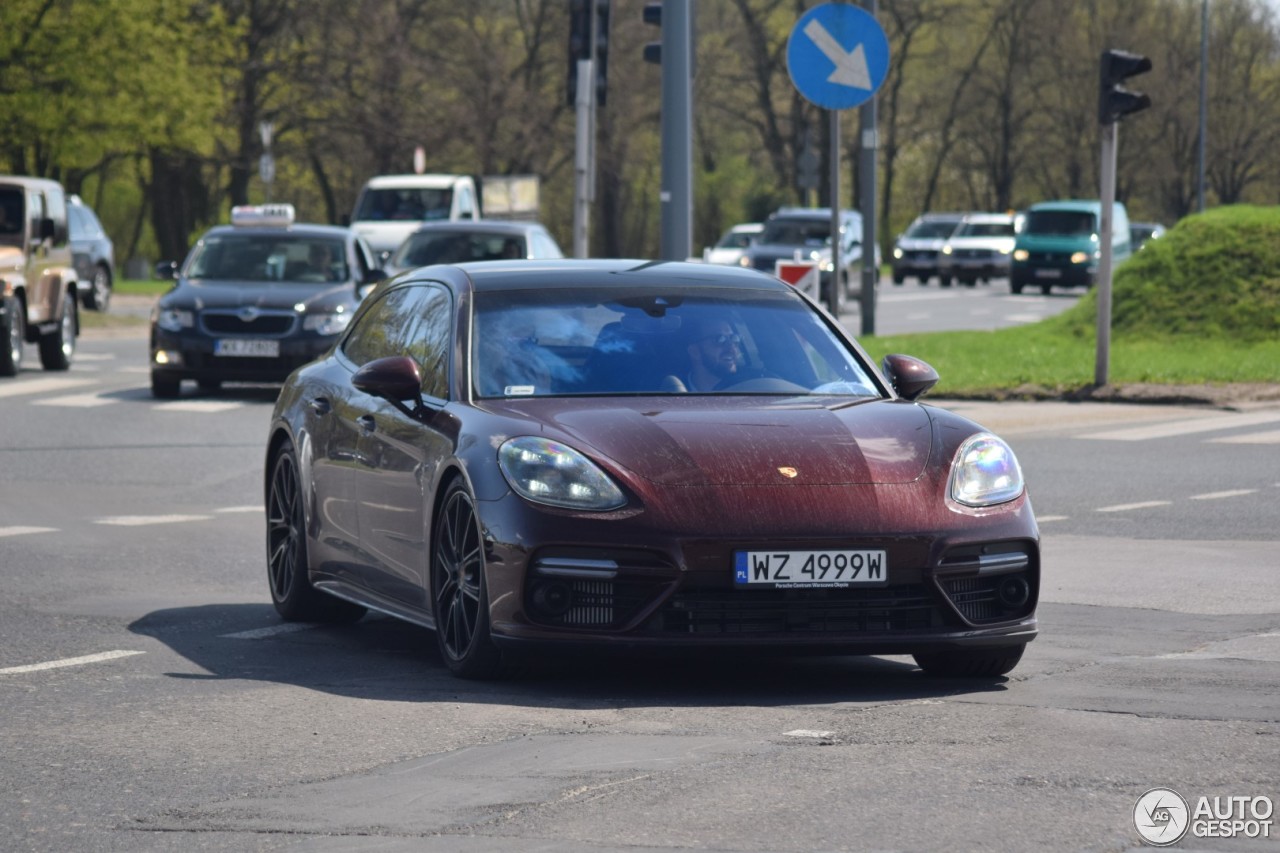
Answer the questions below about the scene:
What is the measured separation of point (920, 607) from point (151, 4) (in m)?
43.5

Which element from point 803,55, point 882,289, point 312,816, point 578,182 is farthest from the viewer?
point 882,289

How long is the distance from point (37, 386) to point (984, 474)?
17508 millimetres

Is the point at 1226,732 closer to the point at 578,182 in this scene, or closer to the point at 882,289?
the point at 578,182

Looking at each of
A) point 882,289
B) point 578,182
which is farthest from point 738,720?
point 882,289

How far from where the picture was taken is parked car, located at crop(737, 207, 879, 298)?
43125 millimetres

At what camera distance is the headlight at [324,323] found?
22.7 meters

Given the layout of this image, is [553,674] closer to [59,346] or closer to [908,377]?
[908,377]

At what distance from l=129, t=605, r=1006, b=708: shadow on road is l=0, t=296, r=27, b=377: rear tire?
1590 centimetres

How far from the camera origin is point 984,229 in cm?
6278

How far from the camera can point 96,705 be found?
24.5 feet

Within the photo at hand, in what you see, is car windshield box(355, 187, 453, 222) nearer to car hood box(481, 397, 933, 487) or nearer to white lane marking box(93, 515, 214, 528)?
white lane marking box(93, 515, 214, 528)

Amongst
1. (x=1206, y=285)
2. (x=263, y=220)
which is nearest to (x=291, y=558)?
(x=263, y=220)

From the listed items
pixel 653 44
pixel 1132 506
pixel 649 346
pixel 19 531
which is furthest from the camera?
pixel 653 44

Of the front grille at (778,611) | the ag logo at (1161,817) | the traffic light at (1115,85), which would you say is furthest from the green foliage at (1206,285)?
the ag logo at (1161,817)
